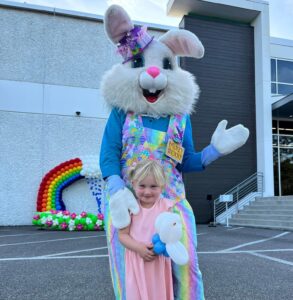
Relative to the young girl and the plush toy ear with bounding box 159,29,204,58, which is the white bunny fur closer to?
the plush toy ear with bounding box 159,29,204,58

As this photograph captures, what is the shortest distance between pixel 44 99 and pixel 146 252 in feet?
36.5

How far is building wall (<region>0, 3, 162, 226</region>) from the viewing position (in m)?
11.8

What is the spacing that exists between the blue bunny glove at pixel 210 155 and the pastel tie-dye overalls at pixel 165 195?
17 centimetres

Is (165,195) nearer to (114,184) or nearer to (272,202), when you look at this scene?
(114,184)

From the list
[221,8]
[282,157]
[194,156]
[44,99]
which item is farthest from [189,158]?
[282,157]

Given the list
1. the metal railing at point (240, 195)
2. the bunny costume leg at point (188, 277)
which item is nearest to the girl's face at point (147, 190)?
the bunny costume leg at point (188, 277)

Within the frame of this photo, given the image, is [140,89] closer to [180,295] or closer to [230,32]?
[180,295]

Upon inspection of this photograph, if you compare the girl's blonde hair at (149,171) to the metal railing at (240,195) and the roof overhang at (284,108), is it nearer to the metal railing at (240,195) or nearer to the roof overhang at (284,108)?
the metal railing at (240,195)

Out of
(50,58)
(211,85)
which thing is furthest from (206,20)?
(50,58)

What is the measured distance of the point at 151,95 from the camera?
2256 millimetres

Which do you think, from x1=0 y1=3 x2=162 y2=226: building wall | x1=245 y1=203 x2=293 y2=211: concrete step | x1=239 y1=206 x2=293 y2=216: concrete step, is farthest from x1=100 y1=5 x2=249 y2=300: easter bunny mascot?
x1=245 y1=203 x2=293 y2=211: concrete step

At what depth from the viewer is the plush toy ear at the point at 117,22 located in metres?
2.34

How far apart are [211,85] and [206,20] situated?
253 cm

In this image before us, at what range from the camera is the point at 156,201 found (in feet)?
6.70
